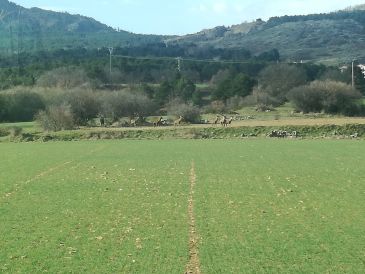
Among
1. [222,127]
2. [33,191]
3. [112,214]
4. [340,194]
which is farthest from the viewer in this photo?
[222,127]

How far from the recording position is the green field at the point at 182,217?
1374 cm

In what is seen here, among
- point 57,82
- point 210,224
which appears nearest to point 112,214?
point 210,224

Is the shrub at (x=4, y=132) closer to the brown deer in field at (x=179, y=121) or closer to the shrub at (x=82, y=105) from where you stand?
the shrub at (x=82, y=105)

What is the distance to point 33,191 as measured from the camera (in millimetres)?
25500

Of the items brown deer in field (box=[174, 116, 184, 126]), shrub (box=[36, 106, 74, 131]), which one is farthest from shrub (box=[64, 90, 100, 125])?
brown deer in field (box=[174, 116, 184, 126])

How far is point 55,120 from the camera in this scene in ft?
258

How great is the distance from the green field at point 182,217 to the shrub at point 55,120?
42.3m

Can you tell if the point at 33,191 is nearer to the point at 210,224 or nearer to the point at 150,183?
the point at 150,183

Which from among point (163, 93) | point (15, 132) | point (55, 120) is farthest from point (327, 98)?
point (15, 132)

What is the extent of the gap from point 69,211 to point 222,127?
51.4m

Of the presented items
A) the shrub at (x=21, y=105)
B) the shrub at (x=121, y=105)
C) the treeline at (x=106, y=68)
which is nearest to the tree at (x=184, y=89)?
the treeline at (x=106, y=68)

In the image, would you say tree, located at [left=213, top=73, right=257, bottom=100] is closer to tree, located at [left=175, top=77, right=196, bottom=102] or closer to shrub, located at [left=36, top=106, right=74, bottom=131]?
tree, located at [left=175, top=77, right=196, bottom=102]

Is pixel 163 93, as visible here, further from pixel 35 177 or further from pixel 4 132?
pixel 35 177

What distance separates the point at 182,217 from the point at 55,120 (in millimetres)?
62097
